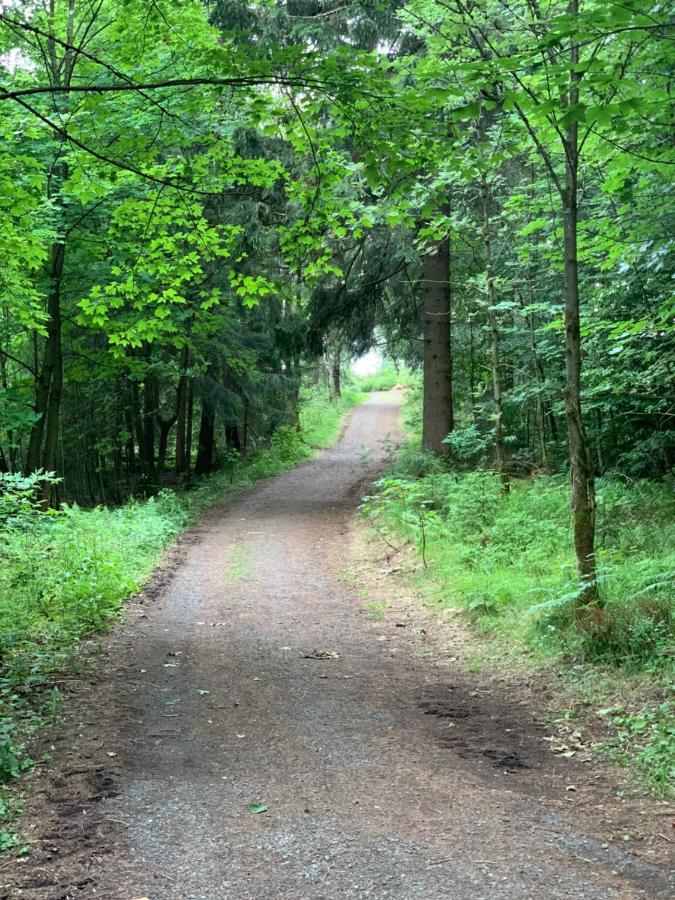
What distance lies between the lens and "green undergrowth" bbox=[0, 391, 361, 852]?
16.9ft


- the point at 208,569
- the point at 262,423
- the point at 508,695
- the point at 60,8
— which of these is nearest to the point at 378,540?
the point at 208,569

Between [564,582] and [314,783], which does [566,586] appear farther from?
[314,783]

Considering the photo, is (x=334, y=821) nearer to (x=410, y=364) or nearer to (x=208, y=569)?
(x=208, y=569)

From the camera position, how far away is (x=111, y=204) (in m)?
12.4

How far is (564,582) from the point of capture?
22.8ft

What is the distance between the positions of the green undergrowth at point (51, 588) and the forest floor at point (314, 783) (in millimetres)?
235

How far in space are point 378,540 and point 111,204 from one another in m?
A: 7.69

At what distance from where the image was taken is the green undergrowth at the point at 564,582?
498 centimetres

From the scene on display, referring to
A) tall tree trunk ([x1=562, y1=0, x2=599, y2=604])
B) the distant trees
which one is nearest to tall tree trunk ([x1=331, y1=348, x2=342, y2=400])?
the distant trees

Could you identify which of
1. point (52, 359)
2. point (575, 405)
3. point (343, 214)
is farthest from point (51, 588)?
point (52, 359)

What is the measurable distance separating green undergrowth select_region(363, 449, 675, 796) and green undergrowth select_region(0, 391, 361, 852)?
389cm

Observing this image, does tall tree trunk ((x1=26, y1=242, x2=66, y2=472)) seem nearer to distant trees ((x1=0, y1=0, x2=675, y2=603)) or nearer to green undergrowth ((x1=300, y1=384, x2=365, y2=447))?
distant trees ((x1=0, y1=0, x2=675, y2=603))

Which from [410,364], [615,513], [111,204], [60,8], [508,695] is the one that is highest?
[60,8]

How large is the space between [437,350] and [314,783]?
12.1 metres
